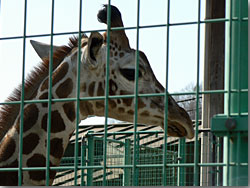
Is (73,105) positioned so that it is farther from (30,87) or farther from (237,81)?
(237,81)

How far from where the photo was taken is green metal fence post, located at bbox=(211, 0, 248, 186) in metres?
3.25

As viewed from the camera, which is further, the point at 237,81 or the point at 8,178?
the point at 8,178

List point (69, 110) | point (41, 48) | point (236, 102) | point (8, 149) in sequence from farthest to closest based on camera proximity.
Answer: point (41, 48) → point (69, 110) → point (8, 149) → point (236, 102)

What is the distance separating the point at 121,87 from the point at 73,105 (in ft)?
1.50

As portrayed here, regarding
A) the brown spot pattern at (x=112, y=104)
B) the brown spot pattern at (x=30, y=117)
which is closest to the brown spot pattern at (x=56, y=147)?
the brown spot pattern at (x=30, y=117)

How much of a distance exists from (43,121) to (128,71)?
0.90 m

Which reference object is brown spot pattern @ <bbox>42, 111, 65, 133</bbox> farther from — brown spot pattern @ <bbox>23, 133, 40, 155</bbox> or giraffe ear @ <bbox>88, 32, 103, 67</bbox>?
giraffe ear @ <bbox>88, 32, 103, 67</bbox>

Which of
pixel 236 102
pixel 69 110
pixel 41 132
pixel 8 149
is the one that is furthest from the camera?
pixel 69 110

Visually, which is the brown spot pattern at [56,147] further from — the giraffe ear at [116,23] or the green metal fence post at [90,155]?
the green metal fence post at [90,155]

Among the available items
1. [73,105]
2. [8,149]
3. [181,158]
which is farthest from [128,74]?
[181,158]

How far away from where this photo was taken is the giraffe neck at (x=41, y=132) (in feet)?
18.2

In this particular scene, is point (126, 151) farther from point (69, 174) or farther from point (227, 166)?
point (227, 166)

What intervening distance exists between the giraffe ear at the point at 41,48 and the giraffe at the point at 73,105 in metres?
0.15

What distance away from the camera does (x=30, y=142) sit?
5672 millimetres
